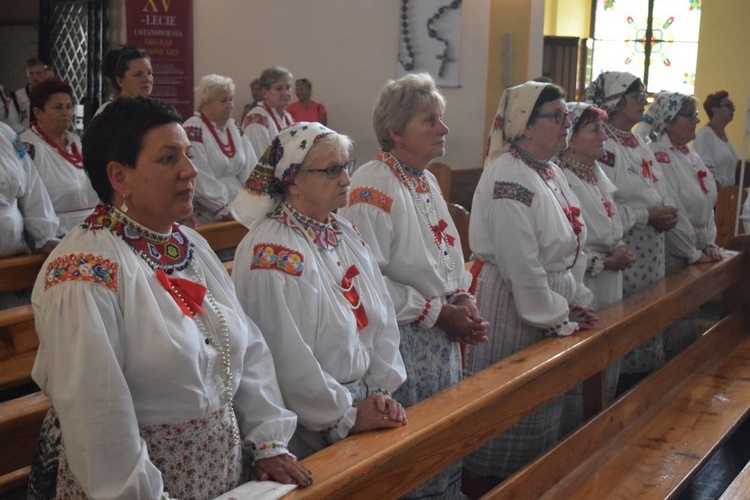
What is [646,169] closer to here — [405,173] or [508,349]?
[508,349]

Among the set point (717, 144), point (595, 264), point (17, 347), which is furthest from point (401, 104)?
point (717, 144)

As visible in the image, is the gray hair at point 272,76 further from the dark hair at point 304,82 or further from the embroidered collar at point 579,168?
the embroidered collar at point 579,168

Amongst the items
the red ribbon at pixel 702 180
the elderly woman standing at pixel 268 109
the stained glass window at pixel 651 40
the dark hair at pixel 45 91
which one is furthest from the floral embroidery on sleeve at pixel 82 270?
the stained glass window at pixel 651 40

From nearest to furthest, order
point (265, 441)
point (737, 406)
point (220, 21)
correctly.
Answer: point (265, 441) → point (737, 406) → point (220, 21)

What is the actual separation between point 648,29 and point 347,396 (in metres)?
12.7

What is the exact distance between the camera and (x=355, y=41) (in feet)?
30.3

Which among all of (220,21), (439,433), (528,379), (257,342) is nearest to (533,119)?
(528,379)

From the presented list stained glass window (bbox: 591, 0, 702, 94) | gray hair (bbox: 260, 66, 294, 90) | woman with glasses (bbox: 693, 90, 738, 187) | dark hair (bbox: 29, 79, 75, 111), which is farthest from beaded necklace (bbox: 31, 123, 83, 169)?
stained glass window (bbox: 591, 0, 702, 94)

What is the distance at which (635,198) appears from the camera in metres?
4.60

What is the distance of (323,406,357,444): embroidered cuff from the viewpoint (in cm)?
237

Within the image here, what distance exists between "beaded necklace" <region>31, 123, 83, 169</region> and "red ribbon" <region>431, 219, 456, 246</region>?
2.75m

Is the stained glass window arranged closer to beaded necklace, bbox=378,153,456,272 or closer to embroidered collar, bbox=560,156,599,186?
embroidered collar, bbox=560,156,599,186

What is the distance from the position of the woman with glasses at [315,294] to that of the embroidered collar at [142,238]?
0.34 metres

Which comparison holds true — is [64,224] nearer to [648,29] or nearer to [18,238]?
[18,238]
